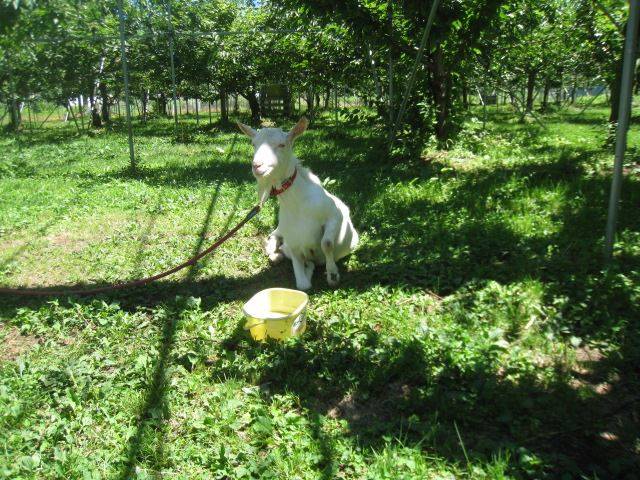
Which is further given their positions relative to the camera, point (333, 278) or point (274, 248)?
point (274, 248)

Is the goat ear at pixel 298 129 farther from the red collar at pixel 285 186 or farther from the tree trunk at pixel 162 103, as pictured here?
the tree trunk at pixel 162 103

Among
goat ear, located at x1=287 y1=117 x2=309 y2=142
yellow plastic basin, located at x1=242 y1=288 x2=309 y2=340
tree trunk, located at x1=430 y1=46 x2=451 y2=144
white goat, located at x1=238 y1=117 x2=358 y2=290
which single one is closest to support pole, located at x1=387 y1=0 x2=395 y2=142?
tree trunk, located at x1=430 y1=46 x2=451 y2=144

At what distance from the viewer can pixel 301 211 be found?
4.12 m

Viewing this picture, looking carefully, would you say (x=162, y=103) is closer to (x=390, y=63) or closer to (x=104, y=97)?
(x=104, y=97)

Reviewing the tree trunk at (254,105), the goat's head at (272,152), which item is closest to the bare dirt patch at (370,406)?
the goat's head at (272,152)

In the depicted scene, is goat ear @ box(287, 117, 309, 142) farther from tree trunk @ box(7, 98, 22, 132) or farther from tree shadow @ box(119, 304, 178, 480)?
tree trunk @ box(7, 98, 22, 132)

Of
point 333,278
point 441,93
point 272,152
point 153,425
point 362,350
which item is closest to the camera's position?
point 153,425

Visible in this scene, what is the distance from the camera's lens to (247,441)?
253 cm

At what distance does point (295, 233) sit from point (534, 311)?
1.92 m

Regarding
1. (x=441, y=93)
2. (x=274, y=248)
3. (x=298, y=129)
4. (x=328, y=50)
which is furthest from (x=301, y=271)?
(x=328, y=50)

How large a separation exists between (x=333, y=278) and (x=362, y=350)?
119 centimetres

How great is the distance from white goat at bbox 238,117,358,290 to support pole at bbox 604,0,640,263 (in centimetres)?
207

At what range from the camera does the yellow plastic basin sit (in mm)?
3311

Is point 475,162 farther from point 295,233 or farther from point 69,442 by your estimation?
point 69,442
